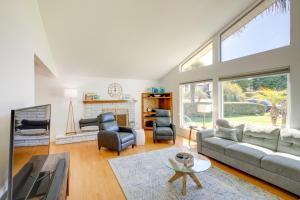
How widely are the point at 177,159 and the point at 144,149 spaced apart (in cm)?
172

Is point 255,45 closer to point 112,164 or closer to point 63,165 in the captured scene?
point 112,164

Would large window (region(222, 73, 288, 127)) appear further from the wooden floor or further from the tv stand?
the tv stand

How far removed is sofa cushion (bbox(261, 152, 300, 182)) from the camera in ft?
6.72

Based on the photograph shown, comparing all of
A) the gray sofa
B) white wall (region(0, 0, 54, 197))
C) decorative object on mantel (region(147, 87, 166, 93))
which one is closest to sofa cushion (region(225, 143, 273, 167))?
the gray sofa

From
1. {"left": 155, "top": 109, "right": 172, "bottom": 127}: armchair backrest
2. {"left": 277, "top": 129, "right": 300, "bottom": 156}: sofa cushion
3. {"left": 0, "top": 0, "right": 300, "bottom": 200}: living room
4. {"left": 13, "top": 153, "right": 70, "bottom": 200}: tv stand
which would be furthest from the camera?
{"left": 155, "top": 109, "right": 172, "bottom": 127}: armchair backrest

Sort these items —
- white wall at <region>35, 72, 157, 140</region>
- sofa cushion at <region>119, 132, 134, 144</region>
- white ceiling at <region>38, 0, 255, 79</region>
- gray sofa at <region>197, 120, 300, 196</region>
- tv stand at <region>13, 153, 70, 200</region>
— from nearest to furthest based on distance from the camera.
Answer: tv stand at <region>13, 153, 70, 200</region>
gray sofa at <region>197, 120, 300, 196</region>
white ceiling at <region>38, 0, 255, 79</region>
sofa cushion at <region>119, 132, 134, 144</region>
white wall at <region>35, 72, 157, 140</region>

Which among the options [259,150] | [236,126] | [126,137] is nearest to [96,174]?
[126,137]

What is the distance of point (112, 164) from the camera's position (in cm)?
307

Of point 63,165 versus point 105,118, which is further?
point 105,118

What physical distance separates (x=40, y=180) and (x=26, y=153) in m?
0.48

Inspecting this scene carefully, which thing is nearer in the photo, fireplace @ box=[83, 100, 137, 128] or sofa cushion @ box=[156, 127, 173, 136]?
sofa cushion @ box=[156, 127, 173, 136]

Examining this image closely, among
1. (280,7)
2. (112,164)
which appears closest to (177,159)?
(112,164)

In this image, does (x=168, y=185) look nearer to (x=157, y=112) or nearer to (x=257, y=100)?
(x=257, y=100)

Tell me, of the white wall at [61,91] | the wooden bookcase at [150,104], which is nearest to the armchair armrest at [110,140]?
the white wall at [61,91]
